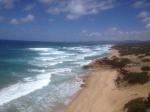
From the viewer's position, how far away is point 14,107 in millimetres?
18000

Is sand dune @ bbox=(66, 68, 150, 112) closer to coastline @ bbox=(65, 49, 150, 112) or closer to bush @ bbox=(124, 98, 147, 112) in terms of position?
coastline @ bbox=(65, 49, 150, 112)

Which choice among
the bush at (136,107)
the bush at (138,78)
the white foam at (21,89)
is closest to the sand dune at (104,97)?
the bush at (138,78)

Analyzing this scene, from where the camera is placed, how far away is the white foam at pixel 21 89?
67.4 feet

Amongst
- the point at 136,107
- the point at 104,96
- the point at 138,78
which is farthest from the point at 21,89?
the point at 136,107

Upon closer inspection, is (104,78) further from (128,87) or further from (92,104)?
(92,104)

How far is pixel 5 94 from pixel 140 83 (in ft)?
40.1

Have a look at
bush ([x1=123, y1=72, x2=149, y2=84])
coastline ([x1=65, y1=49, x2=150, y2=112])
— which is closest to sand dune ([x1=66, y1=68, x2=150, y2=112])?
coastline ([x1=65, y1=49, x2=150, y2=112])

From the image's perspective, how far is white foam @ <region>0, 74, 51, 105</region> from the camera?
2055 centimetres

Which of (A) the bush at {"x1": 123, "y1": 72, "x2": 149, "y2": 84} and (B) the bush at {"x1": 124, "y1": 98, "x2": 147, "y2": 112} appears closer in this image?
(B) the bush at {"x1": 124, "y1": 98, "x2": 147, "y2": 112}

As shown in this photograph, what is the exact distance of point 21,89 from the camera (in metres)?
23.2

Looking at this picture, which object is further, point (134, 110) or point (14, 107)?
point (14, 107)

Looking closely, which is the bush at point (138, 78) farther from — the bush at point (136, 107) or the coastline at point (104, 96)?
the bush at point (136, 107)

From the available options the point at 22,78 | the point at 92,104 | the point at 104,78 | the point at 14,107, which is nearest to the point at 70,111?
the point at 92,104

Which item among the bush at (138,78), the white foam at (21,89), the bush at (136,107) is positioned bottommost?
the white foam at (21,89)
